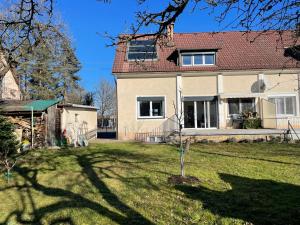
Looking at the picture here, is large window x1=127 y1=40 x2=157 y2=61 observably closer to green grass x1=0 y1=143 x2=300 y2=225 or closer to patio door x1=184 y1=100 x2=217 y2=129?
green grass x1=0 y1=143 x2=300 y2=225

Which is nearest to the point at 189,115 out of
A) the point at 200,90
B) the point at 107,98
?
the point at 200,90

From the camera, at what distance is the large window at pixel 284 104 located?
26.8m

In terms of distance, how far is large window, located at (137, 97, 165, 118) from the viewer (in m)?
26.4

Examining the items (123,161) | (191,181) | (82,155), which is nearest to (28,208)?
(191,181)

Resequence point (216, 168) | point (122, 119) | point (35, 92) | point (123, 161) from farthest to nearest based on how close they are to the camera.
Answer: point (35, 92)
point (122, 119)
point (123, 161)
point (216, 168)

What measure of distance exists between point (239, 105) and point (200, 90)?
10.8 ft

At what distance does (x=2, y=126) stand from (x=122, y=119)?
462 inches

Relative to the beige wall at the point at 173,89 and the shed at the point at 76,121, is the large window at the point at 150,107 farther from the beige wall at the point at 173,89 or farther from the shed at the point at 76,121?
the shed at the point at 76,121

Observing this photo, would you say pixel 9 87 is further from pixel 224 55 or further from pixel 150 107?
pixel 224 55

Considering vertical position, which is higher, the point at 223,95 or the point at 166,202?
the point at 223,95

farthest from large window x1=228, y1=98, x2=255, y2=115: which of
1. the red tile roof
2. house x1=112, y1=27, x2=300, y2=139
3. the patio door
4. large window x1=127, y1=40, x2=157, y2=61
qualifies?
large window x1=127, y1=40, x2=157, y2=61

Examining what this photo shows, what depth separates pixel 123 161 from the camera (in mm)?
13680

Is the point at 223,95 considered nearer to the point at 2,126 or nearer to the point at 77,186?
the point at 2,126

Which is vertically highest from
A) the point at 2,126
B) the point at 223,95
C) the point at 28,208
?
the point at 223,95
